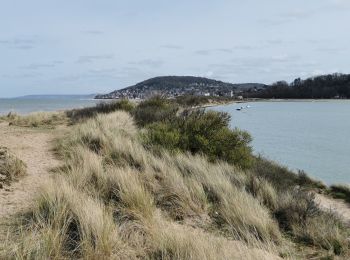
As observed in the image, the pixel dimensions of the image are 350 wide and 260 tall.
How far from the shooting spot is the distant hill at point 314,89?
484 ft

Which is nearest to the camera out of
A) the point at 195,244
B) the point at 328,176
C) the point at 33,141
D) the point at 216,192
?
the point at 195,244

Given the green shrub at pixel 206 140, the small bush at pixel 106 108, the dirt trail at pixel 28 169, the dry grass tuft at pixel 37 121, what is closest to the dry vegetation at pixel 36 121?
the dry grass tuft at pixel 37 121

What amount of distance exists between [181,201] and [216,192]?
1008 millimetres

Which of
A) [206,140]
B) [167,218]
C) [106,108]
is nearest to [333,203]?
[206,140]

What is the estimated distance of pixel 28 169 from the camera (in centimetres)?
976

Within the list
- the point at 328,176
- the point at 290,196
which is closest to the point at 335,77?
the point at 328,176

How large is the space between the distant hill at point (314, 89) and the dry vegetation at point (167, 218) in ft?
473

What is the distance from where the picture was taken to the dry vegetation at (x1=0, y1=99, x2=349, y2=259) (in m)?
4.84

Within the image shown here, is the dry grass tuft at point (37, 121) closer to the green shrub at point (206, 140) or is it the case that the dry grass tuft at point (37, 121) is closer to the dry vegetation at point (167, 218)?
the green shrub at point (206, 140)

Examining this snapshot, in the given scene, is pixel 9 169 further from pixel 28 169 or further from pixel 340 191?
pixel 340 191

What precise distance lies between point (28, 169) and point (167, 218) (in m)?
4.19

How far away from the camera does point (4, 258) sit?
432 centimetres

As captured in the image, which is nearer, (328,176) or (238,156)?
(238,156)

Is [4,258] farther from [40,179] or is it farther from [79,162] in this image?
[79,162]
